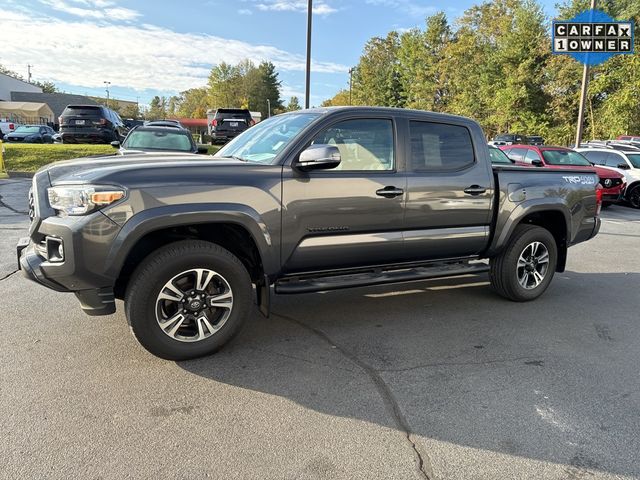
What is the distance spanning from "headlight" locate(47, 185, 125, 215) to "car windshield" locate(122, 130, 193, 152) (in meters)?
7.62

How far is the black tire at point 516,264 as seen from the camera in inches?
199

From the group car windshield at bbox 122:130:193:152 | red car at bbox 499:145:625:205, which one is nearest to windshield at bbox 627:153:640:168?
red car at bbox 499:145:625:205

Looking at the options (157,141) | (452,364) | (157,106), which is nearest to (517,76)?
(157,141)

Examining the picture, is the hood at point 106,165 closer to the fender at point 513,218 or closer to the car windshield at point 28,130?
the fender at point 513,218

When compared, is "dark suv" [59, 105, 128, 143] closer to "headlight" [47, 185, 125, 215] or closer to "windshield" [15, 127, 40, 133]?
"windshield" [15, 127, 40, 133]

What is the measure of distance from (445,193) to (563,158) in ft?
34.9

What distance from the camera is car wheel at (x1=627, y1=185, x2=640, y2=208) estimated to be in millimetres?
14055

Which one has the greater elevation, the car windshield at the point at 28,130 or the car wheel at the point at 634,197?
the car windshield at the point at 28,130

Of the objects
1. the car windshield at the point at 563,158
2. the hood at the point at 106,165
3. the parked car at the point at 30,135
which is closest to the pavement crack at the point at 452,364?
the hood at the point at 106,165

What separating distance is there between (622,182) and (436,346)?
12.2 metres

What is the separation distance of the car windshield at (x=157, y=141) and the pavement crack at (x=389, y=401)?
760 cm

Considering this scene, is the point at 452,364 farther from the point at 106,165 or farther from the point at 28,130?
the point at 28,130

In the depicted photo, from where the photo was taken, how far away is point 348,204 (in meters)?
3.98

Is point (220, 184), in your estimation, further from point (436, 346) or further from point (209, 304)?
point (436, 346)
